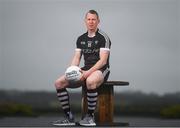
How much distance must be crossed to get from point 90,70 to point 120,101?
0.85 meters

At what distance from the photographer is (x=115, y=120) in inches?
248

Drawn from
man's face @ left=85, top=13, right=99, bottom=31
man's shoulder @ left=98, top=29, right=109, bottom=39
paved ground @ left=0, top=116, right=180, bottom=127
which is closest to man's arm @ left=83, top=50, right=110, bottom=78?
man's shoulder @ left=98, top=29, right=109, bottom=39

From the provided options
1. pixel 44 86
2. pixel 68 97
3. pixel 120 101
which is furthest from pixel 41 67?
pixel 120 101

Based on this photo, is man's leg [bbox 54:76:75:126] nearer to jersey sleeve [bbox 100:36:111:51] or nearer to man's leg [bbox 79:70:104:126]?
man's leg [bbox 79:70:104:126]

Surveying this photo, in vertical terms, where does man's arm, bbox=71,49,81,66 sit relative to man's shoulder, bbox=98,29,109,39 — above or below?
below

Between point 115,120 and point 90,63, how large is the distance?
93 cm

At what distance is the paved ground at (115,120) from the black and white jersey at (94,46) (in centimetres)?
89

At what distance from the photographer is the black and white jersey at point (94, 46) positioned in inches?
236

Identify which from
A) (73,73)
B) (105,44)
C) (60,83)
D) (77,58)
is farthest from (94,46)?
(60,83)

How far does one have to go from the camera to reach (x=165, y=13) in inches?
252

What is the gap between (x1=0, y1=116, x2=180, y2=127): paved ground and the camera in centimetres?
573

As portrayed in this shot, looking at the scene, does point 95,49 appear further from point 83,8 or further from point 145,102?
point 145,102

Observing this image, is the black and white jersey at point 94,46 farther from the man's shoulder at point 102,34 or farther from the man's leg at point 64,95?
the man's leg at point 64,95

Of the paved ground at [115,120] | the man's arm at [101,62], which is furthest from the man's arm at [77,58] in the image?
the paved ground at [115,120]
